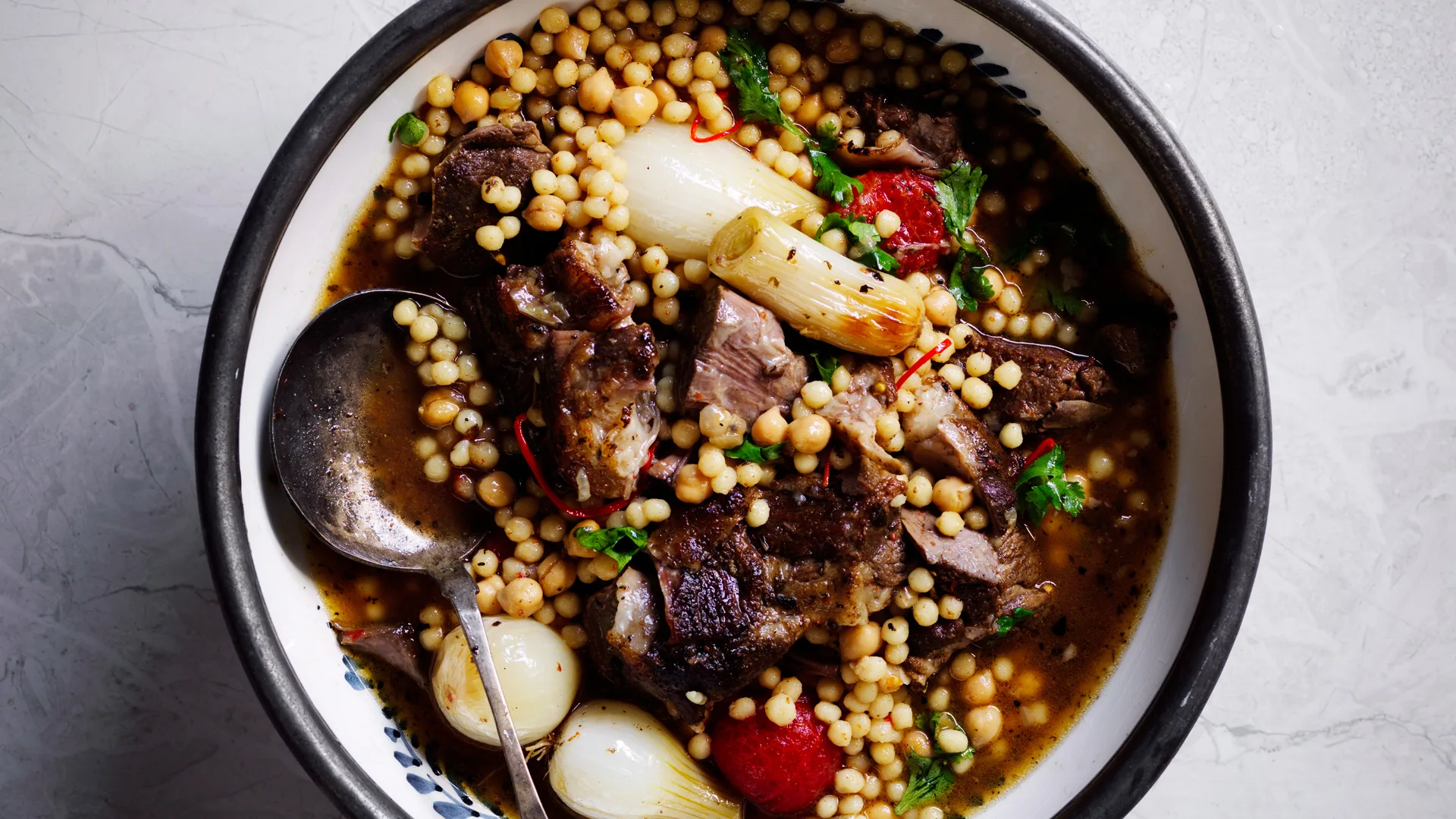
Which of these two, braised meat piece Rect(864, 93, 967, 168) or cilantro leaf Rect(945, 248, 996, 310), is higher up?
braised meat piece Rect(864, 93, 967, 168)

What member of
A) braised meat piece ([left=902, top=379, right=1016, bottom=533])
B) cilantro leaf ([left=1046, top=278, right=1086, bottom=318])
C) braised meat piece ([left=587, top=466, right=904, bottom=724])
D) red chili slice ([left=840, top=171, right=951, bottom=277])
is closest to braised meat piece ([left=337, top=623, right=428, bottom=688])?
braised meat piece ([left=587, top=466, right=904, bottom=724])

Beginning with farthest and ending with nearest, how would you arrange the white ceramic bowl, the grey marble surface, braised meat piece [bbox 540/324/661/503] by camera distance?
Result: 1. the grey marble surface
2. braised meat piece [bbox 540/324/661/503]
3. the white ceramic bowl

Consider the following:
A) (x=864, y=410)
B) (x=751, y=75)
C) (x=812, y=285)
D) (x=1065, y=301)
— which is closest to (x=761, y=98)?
(x=751, y=75)

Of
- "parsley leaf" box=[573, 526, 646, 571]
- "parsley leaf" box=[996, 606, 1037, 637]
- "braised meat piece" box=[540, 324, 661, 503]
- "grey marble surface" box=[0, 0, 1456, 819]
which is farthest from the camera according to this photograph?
"grey marble surface" box=[0, 0, 1456, 819]

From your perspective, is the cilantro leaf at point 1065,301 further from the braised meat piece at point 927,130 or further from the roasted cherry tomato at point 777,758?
the roasted cherry tomato at point 777,758

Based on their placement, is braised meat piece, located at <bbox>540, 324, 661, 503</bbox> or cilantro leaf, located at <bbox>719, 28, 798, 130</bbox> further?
cilantro leaf, located at <bbox>719, 28, 798, 130</bbox>

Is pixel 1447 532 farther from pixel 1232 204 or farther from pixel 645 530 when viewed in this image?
pixel 645 530

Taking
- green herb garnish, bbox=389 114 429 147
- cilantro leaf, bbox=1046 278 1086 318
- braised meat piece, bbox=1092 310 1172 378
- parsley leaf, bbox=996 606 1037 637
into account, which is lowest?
parsley leaf, bbox=996 606 1037 637

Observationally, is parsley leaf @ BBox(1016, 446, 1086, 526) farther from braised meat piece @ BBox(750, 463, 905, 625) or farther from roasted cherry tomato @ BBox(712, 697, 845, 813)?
roasted cherry tomato @ BBox(712, 697, 845, 813)
